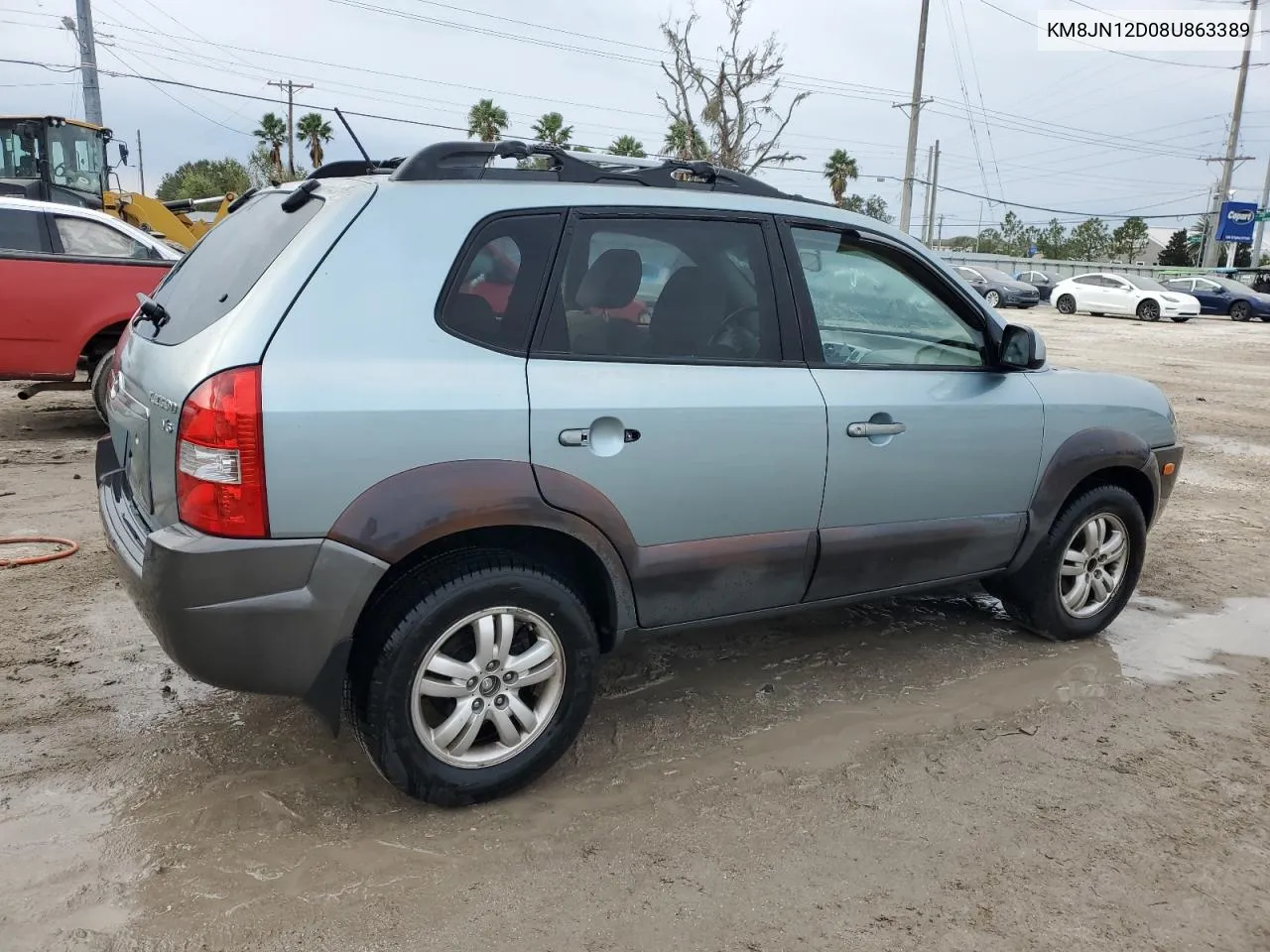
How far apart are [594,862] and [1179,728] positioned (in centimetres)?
236

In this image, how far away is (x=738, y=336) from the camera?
3289 millimetres

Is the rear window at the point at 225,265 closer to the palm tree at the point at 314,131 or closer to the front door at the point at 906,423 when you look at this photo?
the front door at the point at 906,423

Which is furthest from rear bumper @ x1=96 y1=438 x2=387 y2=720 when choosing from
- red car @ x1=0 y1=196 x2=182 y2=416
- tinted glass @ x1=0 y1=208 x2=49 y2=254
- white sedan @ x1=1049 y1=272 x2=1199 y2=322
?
white sedan @ x1=1049 y1=272 x2=1199 y2=322

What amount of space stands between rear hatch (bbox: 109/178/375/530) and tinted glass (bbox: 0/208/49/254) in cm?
519

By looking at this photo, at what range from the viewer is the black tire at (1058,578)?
164 inches

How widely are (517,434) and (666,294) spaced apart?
78cm

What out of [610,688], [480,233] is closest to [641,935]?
[610,688]

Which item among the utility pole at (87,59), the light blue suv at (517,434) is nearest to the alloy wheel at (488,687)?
the light blue suv at (517,434)

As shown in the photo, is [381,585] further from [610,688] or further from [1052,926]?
[1052,926]

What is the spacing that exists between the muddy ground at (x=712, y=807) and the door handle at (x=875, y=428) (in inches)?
42.3

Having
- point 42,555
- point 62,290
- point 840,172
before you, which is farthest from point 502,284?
point 840,172

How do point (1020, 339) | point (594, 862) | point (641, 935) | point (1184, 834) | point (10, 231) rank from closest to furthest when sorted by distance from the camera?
point (641, 935) → point (594, 862) → point (1184, 834) → point (1020, 339) → point (10, 231)

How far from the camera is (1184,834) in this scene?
9.68ft

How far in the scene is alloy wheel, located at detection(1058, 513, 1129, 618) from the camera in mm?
4289
